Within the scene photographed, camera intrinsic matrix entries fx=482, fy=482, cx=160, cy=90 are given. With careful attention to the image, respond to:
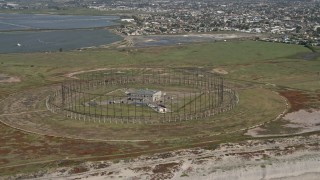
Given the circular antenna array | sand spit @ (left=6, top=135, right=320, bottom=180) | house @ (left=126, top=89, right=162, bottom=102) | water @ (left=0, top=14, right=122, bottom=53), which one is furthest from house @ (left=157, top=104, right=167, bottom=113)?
water @ (left=0, top=14, right=122, bottom=53)

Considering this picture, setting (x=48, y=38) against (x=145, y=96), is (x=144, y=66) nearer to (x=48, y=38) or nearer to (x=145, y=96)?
(x=145, y=96)

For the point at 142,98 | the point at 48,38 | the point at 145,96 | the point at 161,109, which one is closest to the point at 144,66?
the point at 145,96

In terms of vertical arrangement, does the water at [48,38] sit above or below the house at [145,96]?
below

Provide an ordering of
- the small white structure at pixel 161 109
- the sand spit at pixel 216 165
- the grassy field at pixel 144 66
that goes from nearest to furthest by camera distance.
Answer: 1. the sand spit at pixel 216 165
2. the grassy field at pixel 144 66
3. the small white structure at pixel 161 109

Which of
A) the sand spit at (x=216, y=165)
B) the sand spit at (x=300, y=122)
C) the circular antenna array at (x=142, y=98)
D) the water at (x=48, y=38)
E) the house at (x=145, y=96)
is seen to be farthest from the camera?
the water at (x=48, y=38)

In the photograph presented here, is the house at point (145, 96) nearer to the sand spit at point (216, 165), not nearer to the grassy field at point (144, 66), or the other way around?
the grassy field at point (144, 66)

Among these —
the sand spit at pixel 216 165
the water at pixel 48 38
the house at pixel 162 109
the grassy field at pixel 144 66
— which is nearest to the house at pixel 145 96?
the house at pixel 162 109

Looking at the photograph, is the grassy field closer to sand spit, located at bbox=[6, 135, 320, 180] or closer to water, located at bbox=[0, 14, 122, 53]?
sand spit, located at bbox=[6, 135, 320, 180]

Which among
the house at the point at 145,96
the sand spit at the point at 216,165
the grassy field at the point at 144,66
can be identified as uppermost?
the house at the point at 145,96
